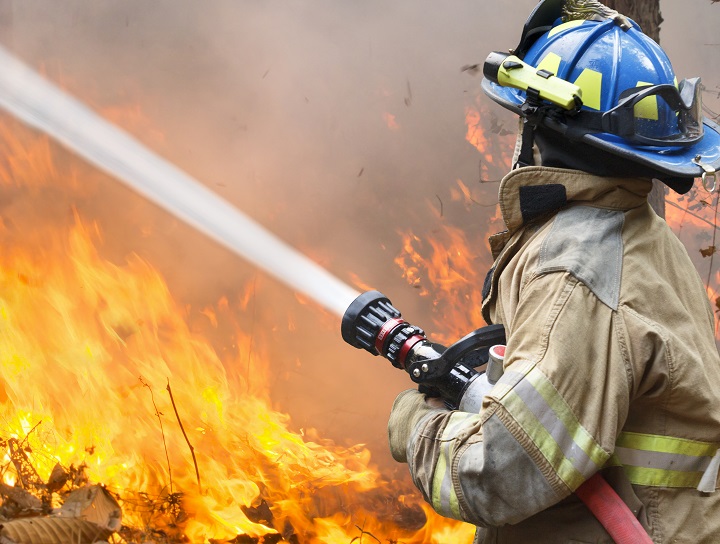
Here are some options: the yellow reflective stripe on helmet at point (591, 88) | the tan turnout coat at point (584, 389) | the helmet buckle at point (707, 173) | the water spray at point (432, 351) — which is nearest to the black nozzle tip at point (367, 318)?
the water spray at point (432, 351)

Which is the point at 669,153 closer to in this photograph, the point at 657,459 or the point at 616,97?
the point at 616,97

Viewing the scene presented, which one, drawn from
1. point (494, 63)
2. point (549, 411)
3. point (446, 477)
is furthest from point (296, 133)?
point (549, 411)

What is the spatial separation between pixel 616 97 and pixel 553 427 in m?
0.95

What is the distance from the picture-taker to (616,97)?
2.04 metres

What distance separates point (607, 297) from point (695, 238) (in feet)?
20.1

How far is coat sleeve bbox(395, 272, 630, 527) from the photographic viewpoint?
1697 millimetres

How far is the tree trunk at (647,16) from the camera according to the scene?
4520 millimetres

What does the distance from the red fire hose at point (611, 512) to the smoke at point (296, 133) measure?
3623mm

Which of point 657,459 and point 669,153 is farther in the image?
point 669,153

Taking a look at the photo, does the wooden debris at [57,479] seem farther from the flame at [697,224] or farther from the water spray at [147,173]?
the flame at [697,224]

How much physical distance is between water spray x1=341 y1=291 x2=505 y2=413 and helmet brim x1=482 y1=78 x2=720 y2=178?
1.94 ft

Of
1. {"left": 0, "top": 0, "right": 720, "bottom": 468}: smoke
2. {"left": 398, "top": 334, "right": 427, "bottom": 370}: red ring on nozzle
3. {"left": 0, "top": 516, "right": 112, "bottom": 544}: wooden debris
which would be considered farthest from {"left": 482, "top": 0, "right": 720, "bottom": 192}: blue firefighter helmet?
{"left": 0, "top": 0, "right": 720, "bottom": 468}: smoke

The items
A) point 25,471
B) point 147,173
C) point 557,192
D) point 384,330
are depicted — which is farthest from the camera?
point 147,173

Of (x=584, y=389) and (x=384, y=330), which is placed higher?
(x=384, y=330)
